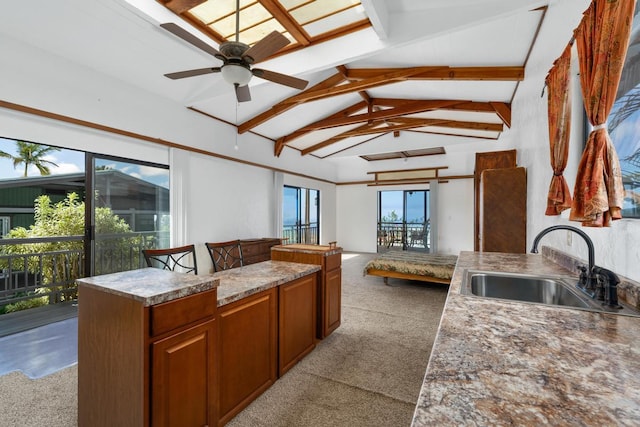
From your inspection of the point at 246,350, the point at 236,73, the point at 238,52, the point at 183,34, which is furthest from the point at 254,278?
the point at 183,34

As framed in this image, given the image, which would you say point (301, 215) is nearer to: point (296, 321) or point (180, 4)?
point (296, 321)

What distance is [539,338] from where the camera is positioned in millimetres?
843

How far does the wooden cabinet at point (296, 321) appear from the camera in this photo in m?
2.16

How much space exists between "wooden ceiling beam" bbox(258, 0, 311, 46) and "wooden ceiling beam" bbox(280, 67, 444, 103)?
38.9 inches

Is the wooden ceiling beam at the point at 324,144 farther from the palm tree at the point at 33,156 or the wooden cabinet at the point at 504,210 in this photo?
the palm tree at the point at 33,156

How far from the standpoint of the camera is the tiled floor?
230cm

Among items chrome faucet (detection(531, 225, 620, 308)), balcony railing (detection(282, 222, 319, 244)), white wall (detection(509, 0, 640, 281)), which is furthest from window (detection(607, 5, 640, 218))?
balcony railing (detection(282, 222, 319, 244))

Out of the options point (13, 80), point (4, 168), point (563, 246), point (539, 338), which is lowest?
point (539, 338)

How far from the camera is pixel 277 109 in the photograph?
469 centimetres

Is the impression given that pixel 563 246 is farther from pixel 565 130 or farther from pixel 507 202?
pixel 507 202

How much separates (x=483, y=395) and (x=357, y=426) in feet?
4.79

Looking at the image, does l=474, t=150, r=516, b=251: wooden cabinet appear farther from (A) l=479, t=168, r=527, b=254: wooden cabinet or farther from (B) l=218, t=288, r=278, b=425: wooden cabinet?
(B) l=218, t=288, r=278, b=425: wooden cabinet

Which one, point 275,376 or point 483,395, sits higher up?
point 483,395

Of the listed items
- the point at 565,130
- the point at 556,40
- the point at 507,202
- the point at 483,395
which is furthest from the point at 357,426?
the point at 556,40
